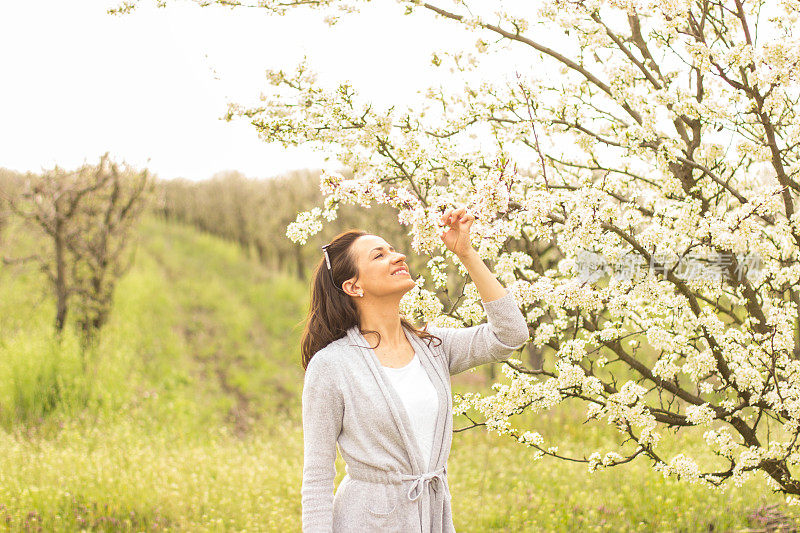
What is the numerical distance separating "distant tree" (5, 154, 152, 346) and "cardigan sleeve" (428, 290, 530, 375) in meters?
12.4

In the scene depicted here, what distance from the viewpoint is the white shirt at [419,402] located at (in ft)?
8.93

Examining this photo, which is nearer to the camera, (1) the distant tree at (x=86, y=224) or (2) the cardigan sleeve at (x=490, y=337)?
(2) the cardigan sleeve at (x=490, y=337)

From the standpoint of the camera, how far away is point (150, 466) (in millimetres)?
8773

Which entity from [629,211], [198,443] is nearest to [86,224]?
[198,443]

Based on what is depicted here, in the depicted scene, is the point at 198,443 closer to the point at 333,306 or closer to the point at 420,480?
the point at 333,306

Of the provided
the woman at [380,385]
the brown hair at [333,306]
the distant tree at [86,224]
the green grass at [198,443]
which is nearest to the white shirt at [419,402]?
the woman at [380,385]

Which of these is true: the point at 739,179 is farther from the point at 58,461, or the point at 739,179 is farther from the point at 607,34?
the point at 58,461

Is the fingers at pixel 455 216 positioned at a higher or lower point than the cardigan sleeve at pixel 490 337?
higher

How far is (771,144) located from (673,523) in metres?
3.77

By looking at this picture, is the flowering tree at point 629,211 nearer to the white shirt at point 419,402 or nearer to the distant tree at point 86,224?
the white shirt at point 419,402

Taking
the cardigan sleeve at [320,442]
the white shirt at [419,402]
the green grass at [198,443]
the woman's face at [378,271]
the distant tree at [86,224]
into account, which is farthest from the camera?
the distant tree at [86,224]

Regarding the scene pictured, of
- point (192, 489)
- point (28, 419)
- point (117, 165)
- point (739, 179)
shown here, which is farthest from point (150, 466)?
point (117, 165)

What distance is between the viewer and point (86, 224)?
1442 cm

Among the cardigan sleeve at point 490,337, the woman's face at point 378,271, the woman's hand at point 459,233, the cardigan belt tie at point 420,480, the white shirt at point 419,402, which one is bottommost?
the cardigan belt tie at point 420,480
